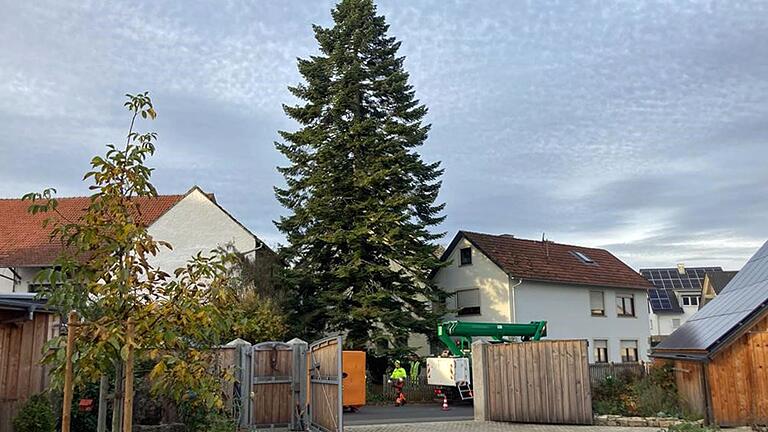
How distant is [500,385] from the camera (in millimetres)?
17969

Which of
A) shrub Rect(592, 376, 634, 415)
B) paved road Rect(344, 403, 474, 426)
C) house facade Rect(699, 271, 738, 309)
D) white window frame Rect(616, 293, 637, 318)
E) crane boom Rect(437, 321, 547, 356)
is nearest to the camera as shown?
shrub Rect(592, 376, 634, 415)

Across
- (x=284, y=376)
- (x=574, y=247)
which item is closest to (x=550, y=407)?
(x=284, y=376)

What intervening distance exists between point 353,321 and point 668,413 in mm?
14607

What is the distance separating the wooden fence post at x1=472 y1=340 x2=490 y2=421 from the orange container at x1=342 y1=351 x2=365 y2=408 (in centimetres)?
312

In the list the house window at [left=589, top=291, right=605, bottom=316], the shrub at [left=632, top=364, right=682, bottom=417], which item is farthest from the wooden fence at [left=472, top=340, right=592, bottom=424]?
the house window at [left=589, top=291, right=605, bottom=316]

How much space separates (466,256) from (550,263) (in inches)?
180

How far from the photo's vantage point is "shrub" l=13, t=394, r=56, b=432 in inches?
447

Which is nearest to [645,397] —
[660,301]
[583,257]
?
[583,257]

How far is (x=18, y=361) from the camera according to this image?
1205 centimetres

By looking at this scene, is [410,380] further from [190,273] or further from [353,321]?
[190,273]

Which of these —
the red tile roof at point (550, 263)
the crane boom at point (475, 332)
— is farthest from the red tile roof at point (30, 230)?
the red tile roof at point (550, 263)

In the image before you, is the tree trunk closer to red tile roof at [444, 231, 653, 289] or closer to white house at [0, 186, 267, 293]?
→ white house at [0, 186, 267, 293]

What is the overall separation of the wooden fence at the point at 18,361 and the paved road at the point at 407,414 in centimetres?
858

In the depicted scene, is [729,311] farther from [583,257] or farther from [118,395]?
[583,257]
